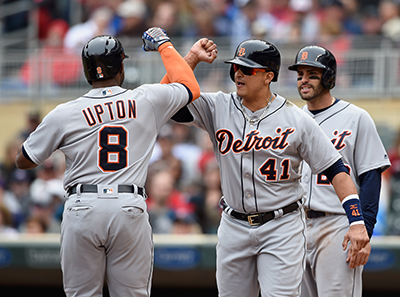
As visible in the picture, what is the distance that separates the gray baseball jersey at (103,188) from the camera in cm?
330

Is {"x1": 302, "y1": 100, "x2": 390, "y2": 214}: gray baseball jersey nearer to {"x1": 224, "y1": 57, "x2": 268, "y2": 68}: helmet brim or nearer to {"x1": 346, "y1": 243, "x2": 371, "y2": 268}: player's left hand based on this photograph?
{"x1": 346, "y1": 243, "x2": 371, "y2": 268}: player's left hand

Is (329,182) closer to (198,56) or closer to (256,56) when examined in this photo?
(256,56)

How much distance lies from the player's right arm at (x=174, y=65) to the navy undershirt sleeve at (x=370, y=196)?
3.94 feet

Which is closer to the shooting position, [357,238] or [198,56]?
[357,238]

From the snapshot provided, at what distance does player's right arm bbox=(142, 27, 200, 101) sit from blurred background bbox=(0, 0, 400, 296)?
266cm

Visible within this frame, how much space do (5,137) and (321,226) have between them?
771 cm

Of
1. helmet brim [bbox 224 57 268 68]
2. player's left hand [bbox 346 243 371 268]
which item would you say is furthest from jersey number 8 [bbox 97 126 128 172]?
player's left hand [bbox 346 243 371 268]

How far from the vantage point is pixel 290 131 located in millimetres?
3623

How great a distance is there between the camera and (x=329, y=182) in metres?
3.98

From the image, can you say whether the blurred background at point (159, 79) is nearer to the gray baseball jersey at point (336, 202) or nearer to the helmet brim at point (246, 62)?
the gray baseball jersey at point (336, 202)

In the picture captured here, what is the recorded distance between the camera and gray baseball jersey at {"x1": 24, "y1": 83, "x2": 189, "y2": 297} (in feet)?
10.8

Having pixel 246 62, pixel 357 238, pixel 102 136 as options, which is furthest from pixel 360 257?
pixel 102 136

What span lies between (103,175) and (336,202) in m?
1.52

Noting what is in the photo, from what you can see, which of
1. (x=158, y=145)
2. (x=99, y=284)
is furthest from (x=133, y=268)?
(x=158, y=145)
